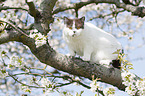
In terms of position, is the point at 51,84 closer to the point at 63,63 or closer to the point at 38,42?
the point at 63,63

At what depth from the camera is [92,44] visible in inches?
133

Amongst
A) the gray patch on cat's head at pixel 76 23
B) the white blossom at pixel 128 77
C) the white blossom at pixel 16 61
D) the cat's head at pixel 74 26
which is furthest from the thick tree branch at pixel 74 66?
the gray patch on cat's head at pixel 76 23

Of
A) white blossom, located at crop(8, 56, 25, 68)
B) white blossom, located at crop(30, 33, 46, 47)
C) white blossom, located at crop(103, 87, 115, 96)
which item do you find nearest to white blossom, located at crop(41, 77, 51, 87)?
white blossom, located at crop(8, 56, 25, 68)

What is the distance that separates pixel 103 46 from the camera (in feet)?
11.2

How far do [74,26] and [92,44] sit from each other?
0.43 m

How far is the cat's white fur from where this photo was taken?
10.8 ft

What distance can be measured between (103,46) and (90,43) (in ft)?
0.79

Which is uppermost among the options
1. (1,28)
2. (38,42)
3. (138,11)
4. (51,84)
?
(138,11)

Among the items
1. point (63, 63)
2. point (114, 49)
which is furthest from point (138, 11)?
point (63, 63)

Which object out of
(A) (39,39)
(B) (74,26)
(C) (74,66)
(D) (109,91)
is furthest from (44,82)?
(B) (74,26)

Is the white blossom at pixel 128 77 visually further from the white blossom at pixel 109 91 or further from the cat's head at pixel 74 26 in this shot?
the cat's head at pixel 74 26

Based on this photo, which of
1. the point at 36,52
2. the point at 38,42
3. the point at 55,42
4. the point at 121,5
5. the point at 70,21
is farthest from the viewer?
the point at 55,42

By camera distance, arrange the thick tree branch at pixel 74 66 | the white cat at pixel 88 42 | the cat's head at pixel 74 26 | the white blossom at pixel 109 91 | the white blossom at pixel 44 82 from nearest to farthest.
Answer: the white blossom at pixel 109 91 < the thick tree branch at pixel 74 66 < the white blossom at pixel 44 82 < the cat's head at pixel 74 26 < the white cat at pixel 88 42

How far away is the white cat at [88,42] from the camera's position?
3.25 metres
